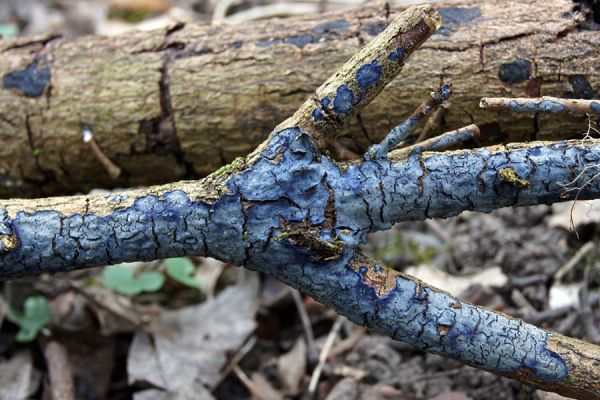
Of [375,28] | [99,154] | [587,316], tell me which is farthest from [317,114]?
[587,316]

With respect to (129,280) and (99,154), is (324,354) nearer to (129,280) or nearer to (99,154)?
(129,280)

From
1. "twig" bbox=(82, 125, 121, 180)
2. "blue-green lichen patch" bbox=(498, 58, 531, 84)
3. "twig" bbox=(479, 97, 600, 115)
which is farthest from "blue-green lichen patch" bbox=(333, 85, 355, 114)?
"twig" bbox=(82, 125, 121, 180)

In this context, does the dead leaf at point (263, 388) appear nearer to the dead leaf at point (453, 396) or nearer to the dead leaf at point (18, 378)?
the dead leaf at point (453, 396)

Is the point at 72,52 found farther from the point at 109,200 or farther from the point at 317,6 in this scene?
the point at 317,6

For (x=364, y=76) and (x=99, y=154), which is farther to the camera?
(x=99, y=154)

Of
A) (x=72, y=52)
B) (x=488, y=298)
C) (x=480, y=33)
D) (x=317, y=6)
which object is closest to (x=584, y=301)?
(x=488, y=298)

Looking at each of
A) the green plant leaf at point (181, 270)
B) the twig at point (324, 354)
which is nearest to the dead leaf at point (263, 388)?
the twig at point (324, 354)
